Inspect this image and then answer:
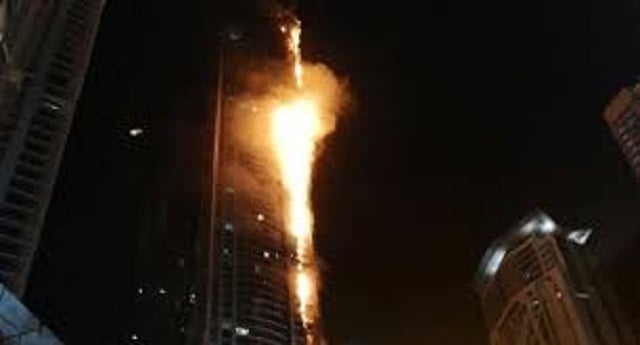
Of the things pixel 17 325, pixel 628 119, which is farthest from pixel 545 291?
pixel 17 325

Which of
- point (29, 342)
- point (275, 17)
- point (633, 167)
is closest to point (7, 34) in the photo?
point (29, 342)

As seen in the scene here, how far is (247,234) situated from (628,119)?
171 ft

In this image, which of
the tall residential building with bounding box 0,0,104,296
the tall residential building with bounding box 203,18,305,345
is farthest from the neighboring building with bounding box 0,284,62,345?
→ the tall residential building with bounding box 203,18,305,345

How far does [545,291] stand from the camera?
357ft

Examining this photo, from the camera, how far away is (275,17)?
80.9m

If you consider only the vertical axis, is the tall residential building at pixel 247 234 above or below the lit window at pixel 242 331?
above

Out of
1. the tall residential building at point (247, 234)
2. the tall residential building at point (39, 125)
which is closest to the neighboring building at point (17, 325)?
the tall residential building at point (39, 125)

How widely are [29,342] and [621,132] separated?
79.2 meters

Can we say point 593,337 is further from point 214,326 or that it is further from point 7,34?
point 7,34

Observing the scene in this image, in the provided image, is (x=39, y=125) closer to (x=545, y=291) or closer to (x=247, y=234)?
(x=247, y=234)

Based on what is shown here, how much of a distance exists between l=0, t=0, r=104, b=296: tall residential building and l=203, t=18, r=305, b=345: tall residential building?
1818cm

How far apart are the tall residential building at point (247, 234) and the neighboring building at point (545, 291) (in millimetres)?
41345

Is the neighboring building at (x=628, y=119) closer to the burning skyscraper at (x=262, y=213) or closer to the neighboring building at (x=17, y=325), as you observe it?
the burning skyscraper at (x=262, y=213)

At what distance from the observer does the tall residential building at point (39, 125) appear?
149ft
